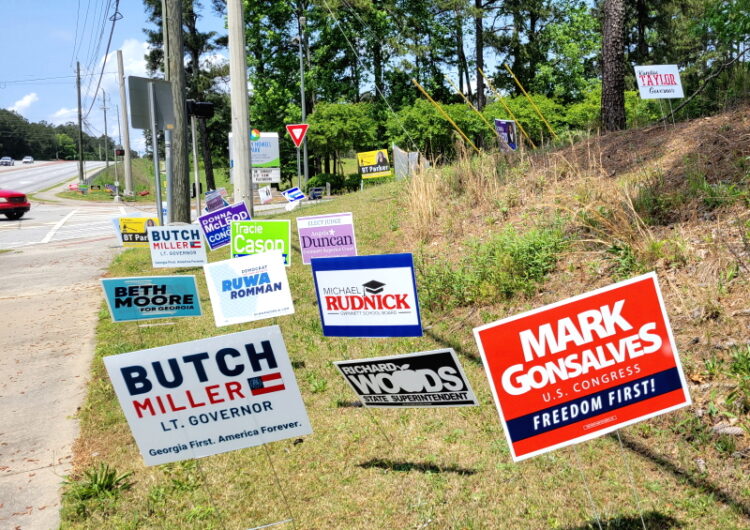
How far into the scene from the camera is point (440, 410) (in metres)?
5.39

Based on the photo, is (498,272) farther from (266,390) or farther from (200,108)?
(200,108)

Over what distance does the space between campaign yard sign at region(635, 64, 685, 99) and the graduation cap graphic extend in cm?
625

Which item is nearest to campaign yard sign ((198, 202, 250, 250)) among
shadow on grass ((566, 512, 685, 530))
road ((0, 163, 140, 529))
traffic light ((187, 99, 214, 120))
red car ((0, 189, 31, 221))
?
road ((0, 163, 140, 529))

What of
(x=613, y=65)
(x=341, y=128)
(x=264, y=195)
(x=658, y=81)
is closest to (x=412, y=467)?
(x=658, y=81)

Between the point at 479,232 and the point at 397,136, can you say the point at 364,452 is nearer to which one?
the point at 479,232

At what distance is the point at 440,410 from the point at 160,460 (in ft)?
7.56

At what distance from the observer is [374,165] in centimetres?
3050

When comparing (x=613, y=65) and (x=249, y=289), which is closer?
(x=249, y=289)

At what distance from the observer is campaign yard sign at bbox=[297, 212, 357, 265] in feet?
27.7

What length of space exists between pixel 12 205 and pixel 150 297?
81.7 feet

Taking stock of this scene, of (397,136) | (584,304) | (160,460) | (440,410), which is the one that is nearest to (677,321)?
(440,410)

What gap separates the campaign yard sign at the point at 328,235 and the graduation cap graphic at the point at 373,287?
7.17 ft

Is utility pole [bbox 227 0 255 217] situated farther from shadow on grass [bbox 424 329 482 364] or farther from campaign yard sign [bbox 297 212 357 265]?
shadow on grass [bbox 424 329 482 364]

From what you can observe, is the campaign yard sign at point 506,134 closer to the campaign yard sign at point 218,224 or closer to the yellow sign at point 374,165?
the campaign yard sign at point 218,224
